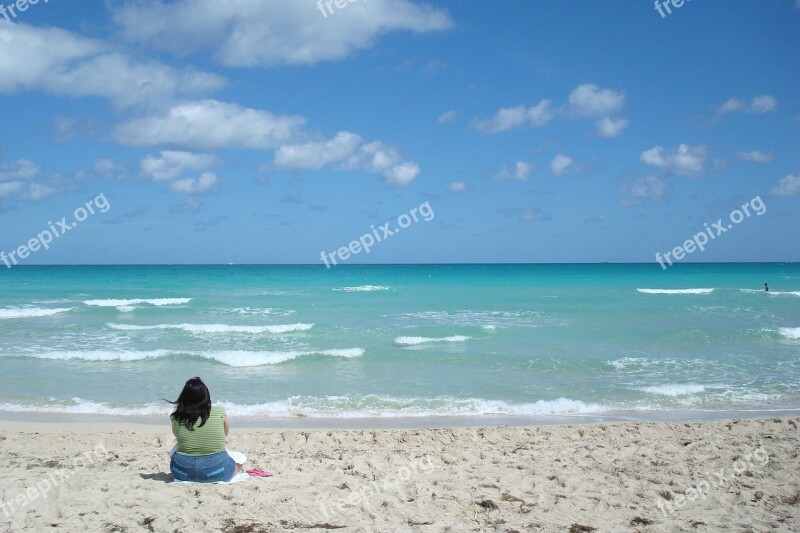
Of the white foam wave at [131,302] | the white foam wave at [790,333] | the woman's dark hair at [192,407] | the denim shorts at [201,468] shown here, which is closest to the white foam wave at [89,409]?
the denim shorts at [201,468]

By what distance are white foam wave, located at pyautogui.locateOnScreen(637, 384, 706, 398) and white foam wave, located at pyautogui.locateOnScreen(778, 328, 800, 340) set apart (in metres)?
9.28

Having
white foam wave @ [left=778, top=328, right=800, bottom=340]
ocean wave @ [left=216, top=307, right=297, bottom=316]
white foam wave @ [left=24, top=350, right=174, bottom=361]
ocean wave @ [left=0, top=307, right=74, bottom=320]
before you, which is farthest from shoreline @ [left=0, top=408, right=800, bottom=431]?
ocean wave @ [left=0, top=307, right=74, bottom=320]

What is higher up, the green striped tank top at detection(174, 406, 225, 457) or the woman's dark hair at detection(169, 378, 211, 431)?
the woman's dark hair at detection(169, 378, 211, 431)

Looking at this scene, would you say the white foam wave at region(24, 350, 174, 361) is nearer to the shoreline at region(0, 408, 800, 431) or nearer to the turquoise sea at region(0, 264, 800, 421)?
the turquoise sea at region(0, 264, 800, 421)

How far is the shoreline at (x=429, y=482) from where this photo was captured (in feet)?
16.9

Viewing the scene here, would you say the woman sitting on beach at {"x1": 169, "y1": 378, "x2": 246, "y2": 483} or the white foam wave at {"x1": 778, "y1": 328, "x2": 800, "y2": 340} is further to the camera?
the white foam wave at {"x1": 778, "y1": 328, "x2": 800, "y2": 340}

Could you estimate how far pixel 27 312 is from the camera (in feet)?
86.7

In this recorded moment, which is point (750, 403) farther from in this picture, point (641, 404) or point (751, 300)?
point (751, 300)

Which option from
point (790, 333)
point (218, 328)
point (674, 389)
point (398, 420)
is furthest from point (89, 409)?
point (790, 333)

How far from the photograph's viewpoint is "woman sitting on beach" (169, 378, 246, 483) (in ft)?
19.7

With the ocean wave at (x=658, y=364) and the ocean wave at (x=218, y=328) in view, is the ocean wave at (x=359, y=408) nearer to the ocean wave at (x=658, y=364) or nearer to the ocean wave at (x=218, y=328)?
the ocean wave at (x=658, y=364)

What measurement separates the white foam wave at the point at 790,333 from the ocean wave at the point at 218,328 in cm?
1679

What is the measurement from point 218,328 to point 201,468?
Result: 1621cm

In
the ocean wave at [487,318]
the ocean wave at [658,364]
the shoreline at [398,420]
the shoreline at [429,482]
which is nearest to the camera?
the shoreline at [429,482]
